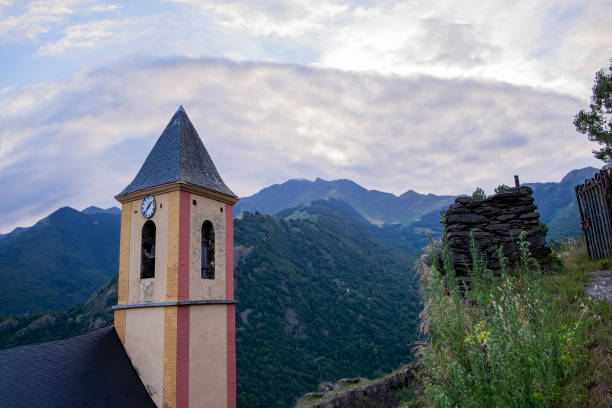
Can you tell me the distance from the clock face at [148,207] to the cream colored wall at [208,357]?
9.77 feet

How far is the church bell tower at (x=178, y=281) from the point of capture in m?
9.64

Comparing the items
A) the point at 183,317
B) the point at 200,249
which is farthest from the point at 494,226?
the point at 183,317

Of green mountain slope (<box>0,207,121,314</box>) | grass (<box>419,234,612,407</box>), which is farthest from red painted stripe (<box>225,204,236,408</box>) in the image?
green mountain slope (<box>0,207,121,314</box>)

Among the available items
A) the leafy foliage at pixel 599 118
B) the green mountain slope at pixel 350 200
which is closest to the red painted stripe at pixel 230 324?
the leafy foliage at pixel 599 118

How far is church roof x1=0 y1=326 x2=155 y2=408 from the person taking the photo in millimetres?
8289

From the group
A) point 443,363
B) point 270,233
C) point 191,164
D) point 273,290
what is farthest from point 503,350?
point 270,233

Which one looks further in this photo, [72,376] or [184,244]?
[184,244]

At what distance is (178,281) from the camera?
9.85 meters

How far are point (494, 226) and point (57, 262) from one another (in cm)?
7552

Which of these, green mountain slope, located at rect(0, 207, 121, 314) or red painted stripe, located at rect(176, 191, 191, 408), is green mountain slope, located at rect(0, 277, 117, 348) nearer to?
green mountain slope, located at rect(0, 207, 121, 314)

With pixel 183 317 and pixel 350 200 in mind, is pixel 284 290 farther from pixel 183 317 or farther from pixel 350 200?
pixel 350 200

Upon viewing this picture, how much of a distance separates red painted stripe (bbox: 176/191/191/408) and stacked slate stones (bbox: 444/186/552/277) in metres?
6.59

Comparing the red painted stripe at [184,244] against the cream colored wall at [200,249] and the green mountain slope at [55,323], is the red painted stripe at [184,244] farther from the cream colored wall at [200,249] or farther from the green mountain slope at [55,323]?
the green mountain slope at [55,323]

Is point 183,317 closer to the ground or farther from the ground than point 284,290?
closer to the ground
